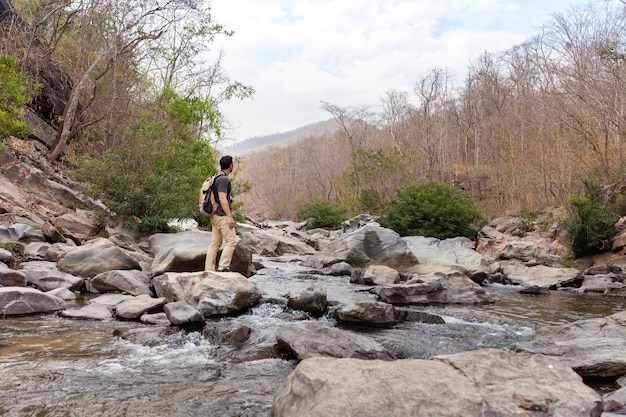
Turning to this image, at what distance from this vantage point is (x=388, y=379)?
9.38 ft

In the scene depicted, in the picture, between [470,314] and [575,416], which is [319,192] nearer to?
[470,314]

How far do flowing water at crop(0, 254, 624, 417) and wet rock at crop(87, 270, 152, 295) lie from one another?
76 cm

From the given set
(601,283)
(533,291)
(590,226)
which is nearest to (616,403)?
(533,291)

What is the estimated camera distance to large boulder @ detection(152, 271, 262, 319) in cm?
650

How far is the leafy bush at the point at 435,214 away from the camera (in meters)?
15.6

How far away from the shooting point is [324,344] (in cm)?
456

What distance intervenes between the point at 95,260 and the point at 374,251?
673 centimetres

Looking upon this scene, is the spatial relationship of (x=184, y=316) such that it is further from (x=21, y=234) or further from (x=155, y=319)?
(x=21, y=234)

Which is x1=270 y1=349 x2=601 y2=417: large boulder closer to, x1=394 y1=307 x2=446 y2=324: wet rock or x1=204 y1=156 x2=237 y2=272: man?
x1=394 y1=307 x2=446 y2=324: wet rock

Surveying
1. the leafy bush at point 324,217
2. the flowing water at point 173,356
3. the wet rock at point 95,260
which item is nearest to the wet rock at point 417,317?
the flowing water at point 173,356

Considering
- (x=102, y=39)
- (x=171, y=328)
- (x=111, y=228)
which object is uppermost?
(x=102, y=39)

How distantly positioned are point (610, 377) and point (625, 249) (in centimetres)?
931

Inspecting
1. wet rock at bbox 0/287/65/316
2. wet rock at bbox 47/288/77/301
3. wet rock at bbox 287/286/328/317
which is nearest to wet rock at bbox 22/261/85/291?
wet rock at bbox 47/288/77/301

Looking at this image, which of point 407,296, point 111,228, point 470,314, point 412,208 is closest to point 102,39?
point 111,228
